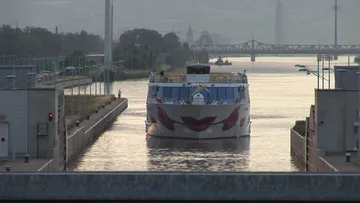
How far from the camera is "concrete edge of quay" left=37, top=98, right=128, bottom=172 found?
30.0 metres

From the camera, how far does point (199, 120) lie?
41.4 meters

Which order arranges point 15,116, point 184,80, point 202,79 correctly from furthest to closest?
point 184,80
point 202,79
point 15,116

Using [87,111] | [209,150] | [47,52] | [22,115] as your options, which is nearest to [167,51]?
[47,52]

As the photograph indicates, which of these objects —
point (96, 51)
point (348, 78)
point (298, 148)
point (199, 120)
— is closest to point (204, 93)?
point (199, 120)

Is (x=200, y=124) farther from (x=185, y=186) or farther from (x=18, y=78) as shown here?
(x=185, y=186)

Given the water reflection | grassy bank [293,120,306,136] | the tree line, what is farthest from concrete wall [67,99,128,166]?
the tree line

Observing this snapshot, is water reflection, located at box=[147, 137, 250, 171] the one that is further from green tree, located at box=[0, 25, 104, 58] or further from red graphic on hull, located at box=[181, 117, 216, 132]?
green tree, located at box=[0, 25, 104, 58]

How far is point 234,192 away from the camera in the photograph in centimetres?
2216

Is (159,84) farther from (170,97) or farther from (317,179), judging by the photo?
(317,179)

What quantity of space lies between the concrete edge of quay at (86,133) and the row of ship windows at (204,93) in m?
3.44

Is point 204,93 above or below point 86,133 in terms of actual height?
above

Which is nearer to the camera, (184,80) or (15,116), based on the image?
(15,116)

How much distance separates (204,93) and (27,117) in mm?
14880

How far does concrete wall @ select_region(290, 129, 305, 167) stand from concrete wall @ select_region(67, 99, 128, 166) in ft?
25.4
